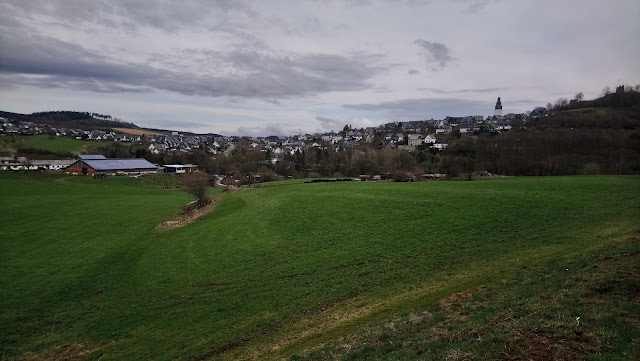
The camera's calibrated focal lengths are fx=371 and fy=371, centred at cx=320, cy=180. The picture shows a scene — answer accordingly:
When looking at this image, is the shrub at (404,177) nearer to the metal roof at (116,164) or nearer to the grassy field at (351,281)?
the grassy field at (351,281)

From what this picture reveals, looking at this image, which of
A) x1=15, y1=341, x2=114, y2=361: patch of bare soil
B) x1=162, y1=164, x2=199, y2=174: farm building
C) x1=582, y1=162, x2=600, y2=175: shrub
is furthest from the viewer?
x1=162, y1=164, x2=199, y2=174: farm building

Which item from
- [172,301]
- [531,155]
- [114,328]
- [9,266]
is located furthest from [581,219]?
[531,155]

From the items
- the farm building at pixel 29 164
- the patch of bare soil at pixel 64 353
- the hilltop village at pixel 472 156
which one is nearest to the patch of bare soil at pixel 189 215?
the patch of bare soil at pixel 64 353

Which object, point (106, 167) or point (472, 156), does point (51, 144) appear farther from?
point (472, 156)

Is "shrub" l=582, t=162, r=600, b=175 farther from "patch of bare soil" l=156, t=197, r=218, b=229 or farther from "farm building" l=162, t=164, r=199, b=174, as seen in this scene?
"farm building" l=162, t=164, r=199, b=174

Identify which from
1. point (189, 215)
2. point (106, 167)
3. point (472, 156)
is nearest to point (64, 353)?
point (189, 215)

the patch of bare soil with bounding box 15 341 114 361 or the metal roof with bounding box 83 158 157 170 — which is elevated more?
the metal roof with bounding box 83 158 157 170

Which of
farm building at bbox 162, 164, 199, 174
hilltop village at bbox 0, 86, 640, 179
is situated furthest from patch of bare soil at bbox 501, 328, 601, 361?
farm building at bbox 162, 164, 199, 174

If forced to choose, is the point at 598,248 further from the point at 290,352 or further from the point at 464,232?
the point at 290,352
